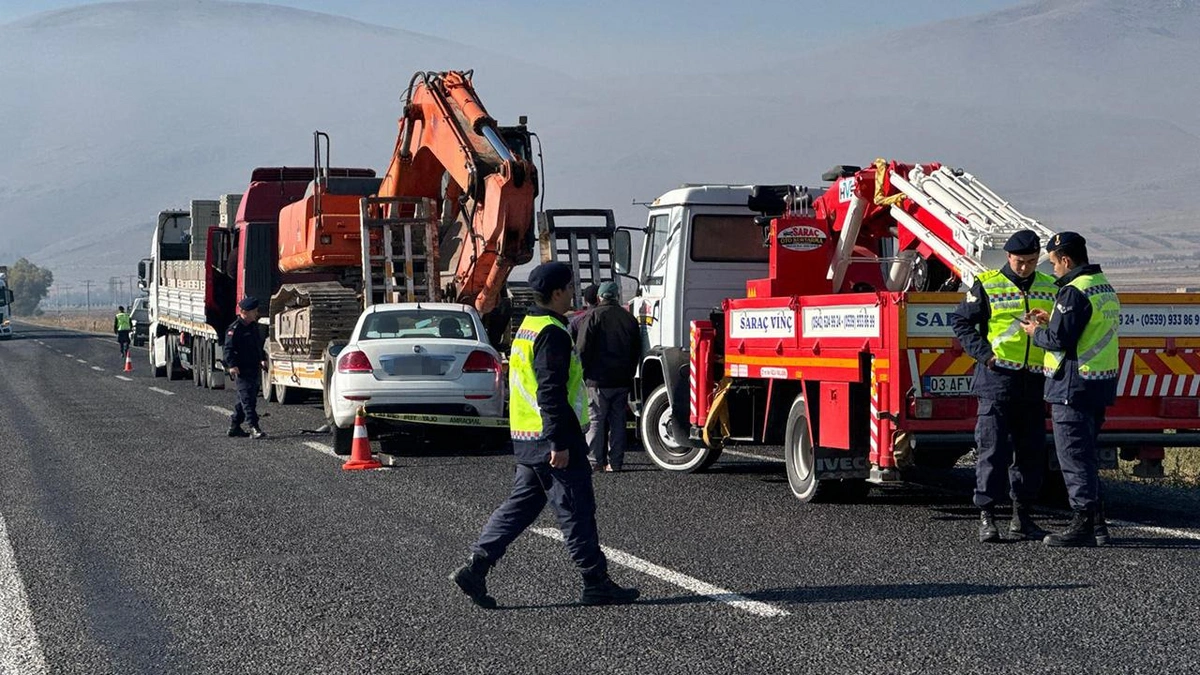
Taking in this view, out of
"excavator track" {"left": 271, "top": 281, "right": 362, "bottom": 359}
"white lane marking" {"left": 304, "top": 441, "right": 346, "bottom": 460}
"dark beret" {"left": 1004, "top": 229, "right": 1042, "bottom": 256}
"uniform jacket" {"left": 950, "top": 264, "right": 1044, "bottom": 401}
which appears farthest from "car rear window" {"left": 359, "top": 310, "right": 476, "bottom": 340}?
"dark beret" {"left": 1004, "top": 229, "right": 1042, "bottom": 256}

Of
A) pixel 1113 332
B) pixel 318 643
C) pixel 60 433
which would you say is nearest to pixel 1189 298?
pixel 1113 332

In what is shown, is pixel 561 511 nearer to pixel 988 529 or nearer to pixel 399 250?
pixel 988 529

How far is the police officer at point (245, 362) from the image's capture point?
1889cm

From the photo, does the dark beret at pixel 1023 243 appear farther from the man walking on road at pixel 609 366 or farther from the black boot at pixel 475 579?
the man walking on road at pixel 609 366

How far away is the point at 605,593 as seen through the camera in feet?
26.9

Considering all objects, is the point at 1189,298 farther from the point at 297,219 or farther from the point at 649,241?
the point at 297,219

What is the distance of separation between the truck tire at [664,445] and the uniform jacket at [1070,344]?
518cm

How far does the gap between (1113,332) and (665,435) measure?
596 centimetres

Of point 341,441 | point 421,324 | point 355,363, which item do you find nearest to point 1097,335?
point 355,363

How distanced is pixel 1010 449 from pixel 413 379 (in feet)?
25.3

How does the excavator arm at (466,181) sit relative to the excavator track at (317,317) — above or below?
above

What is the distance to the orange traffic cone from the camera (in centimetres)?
1509

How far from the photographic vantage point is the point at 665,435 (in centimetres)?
1513

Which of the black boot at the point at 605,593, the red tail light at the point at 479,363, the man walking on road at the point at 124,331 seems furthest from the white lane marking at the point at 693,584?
the man walking on road at the point at 124,331
